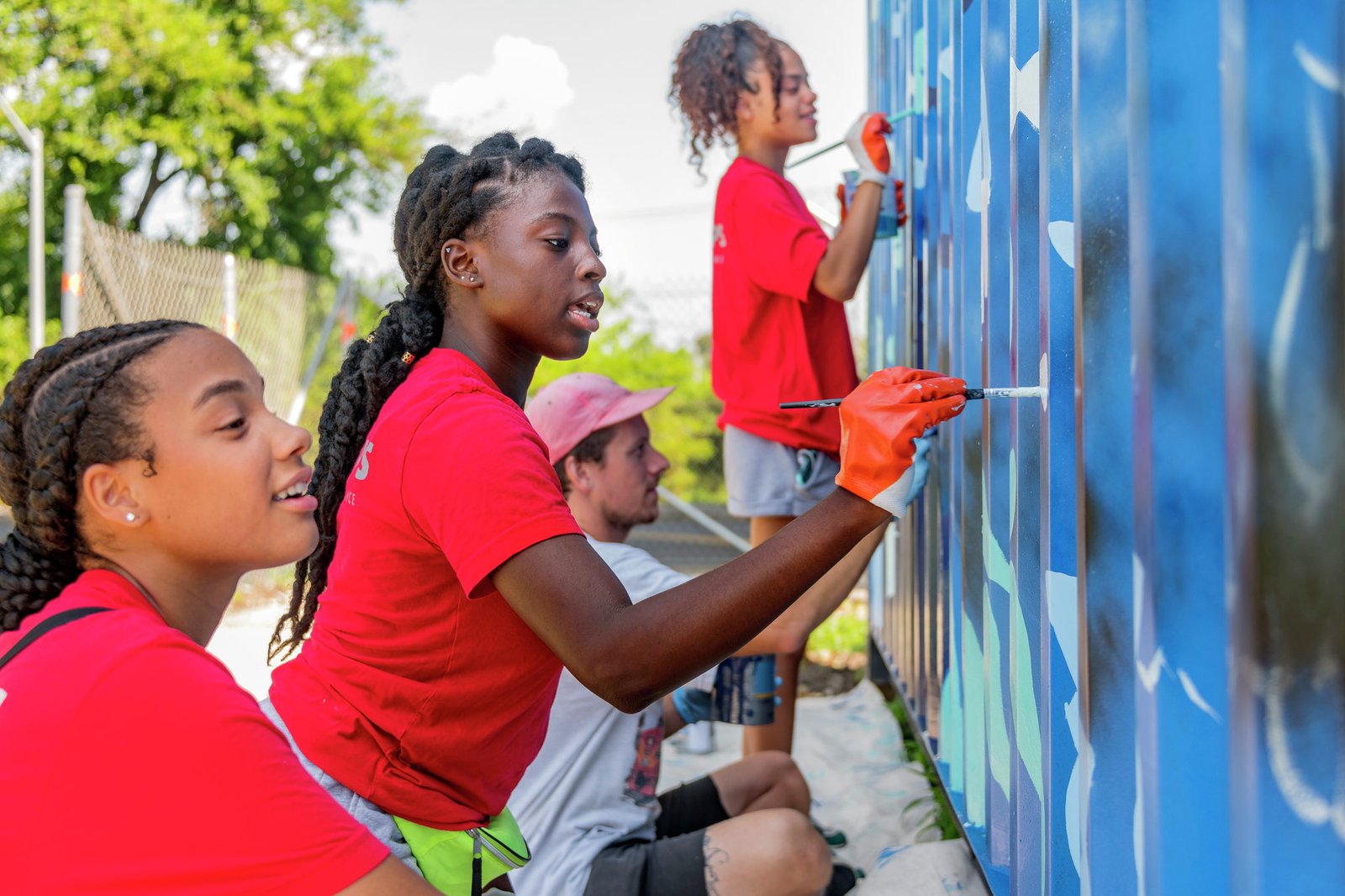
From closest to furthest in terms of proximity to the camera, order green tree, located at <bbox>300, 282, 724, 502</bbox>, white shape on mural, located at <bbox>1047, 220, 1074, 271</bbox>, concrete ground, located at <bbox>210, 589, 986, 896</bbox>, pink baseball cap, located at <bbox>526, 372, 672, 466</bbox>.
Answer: white shape on mural, located at <bbox>1047, 220, 1074, 271</bbox>
concrete ground, located at <bbox>210, 589, 986, 896</bbox>
pink baseball cap, located at <bbox>526, 372, 672, 466</bbox>
green tree, located at <bbox>300, 282, 724, 502</bbox>

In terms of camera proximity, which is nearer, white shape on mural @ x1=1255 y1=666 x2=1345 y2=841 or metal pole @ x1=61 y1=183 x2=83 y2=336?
white shape on mural @ x1=1255 y1=666 x2=1345 y2=841

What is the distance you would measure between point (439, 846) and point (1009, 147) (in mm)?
1451

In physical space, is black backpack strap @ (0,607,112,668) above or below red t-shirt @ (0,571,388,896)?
above

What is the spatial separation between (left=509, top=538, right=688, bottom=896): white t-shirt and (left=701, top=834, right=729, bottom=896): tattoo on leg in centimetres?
18

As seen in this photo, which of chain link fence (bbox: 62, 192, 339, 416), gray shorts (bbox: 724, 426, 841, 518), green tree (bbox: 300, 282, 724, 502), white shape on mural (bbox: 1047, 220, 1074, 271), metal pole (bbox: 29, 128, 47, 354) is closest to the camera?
white shape on mural (bbox: 1047, 220, 1074, 271)

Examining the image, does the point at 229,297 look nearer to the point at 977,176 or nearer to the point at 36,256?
the point at 36,256

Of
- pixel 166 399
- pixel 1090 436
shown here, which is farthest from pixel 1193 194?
pixel 166 399

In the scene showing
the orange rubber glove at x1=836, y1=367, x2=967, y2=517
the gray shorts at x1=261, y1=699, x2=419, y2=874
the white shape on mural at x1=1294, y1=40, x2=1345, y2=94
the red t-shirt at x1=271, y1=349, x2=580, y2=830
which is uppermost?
the white shape on mural at x1=1294, y1=40, x2=1345, y2=94

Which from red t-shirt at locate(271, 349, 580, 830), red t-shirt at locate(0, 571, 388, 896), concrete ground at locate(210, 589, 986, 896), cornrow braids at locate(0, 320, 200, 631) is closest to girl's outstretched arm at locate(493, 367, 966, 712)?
red t-shirt at locate(271, 349, 580, 830)

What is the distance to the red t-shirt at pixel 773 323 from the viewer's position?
301 centimetres

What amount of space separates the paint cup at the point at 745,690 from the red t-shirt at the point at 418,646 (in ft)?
3.16

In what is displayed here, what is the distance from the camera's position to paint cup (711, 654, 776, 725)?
274cm

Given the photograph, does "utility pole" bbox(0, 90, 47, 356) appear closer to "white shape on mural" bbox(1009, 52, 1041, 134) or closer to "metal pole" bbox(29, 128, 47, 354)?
"metal pole" bbox(29, 128, 47, 354)

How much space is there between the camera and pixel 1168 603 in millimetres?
1261
